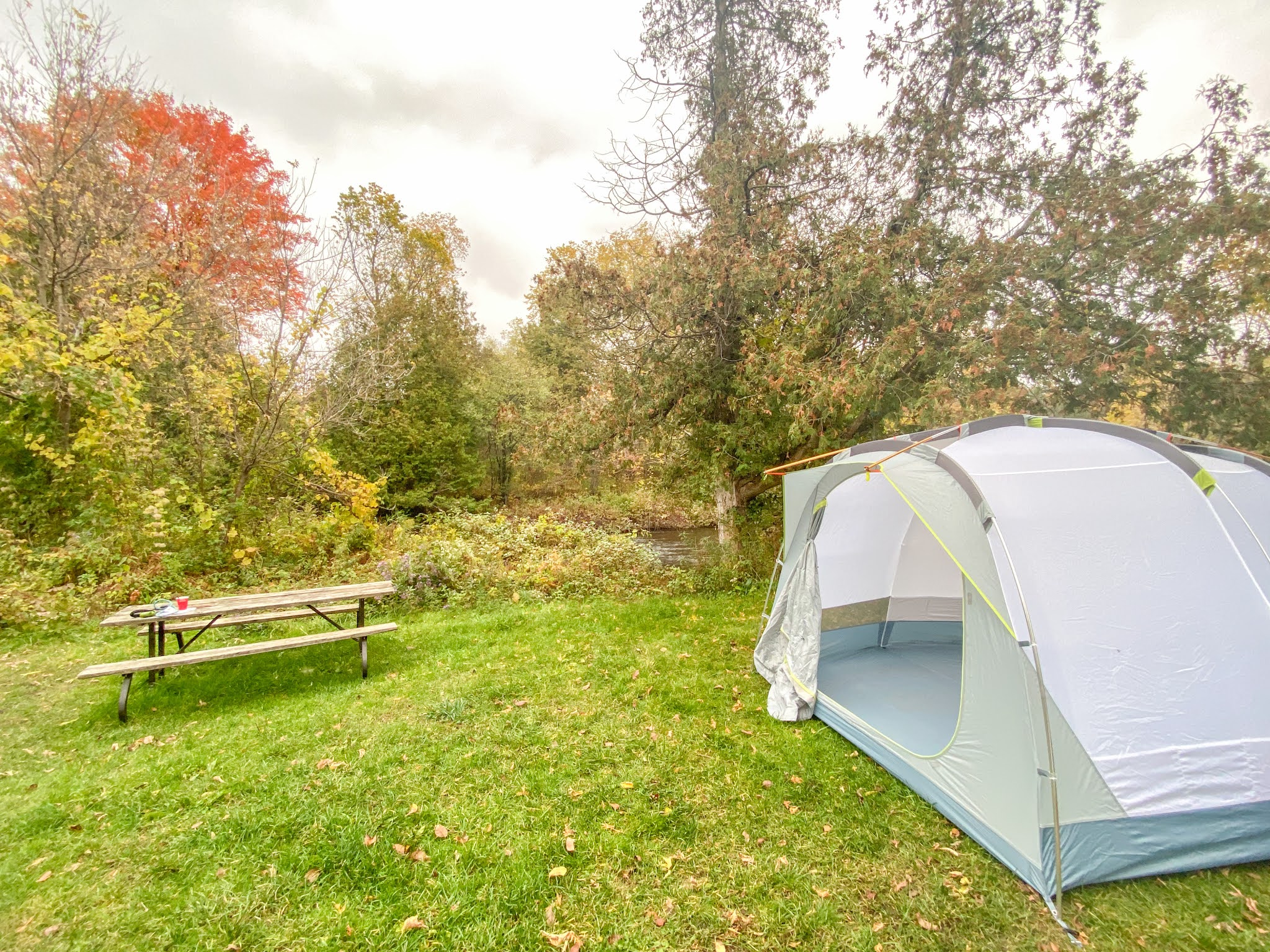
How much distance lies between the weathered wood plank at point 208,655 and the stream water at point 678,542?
5246mm

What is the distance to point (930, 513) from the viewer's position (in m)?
3.17

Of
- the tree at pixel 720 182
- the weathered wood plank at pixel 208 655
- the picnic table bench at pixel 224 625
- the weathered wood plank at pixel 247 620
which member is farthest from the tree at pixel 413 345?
the weathered wood plank at pixel 208 655

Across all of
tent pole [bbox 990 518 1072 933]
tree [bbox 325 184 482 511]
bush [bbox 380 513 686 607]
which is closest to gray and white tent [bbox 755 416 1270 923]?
tent pole [bbox 990 518 1072 933]

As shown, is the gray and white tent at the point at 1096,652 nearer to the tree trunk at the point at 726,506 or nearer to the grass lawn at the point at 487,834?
the grass lawn at the point at 487,834

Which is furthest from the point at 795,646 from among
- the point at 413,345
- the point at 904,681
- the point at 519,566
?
the point at 413,345

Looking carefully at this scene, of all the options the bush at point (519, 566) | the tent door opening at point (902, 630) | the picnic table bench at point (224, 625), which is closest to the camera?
the picnic table bench at point (224, 625)

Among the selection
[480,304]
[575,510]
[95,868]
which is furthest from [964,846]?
[480,304]

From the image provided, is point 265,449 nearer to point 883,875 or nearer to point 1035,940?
point 883,875

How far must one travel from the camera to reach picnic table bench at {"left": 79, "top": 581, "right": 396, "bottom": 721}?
362 centimetres

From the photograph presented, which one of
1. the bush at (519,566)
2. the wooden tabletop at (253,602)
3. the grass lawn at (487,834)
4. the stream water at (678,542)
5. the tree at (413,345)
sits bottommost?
the stream water at (678,542)

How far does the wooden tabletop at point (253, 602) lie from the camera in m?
3.88

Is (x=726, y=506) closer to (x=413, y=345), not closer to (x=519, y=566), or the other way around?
(x=519, y=566)

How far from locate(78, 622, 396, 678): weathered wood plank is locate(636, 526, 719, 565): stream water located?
5.25 m

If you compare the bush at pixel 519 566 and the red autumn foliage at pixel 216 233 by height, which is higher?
the red autumn foliage at pixel 216 233
